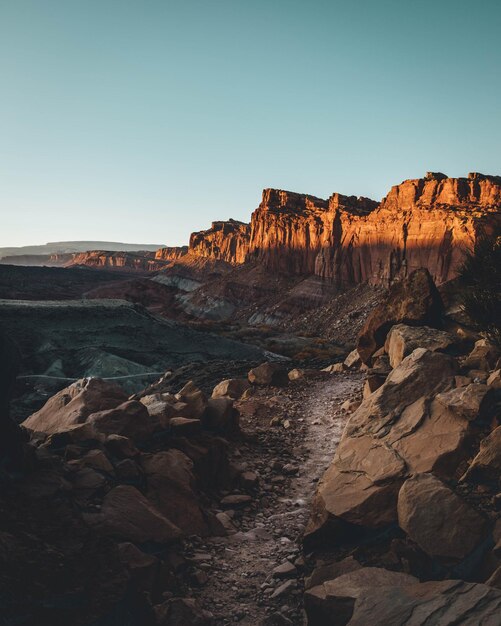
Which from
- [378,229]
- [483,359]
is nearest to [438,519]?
[483,359]

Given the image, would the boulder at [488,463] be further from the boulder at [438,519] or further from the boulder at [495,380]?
the boulder at [495,380]

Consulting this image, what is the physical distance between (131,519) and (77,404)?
4414 mm

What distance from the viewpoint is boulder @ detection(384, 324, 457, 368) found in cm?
1270

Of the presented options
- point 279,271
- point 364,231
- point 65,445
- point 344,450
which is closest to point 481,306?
point 344,450

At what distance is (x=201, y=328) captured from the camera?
64.7m

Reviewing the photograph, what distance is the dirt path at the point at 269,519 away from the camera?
249 inches

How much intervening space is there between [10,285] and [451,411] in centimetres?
11815

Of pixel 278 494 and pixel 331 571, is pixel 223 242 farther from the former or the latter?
pixel 331 571

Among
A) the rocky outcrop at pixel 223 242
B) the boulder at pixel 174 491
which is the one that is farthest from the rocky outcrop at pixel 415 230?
the rocky outcrop at pixel 223 242

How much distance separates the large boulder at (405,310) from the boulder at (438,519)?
9615mm

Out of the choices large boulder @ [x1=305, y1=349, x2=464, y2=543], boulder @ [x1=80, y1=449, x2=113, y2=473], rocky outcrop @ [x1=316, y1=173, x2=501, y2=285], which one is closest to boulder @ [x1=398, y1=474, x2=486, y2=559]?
large boulder @ [x1=305, y1=349, x2=464, y2=543]

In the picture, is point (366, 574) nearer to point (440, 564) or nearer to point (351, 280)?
point (440, 564)

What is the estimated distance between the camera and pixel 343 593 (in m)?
5.29

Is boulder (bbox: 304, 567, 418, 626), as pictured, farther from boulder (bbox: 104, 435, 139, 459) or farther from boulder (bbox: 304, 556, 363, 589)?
boulder (bbox: 104, 435, 139, 459)
